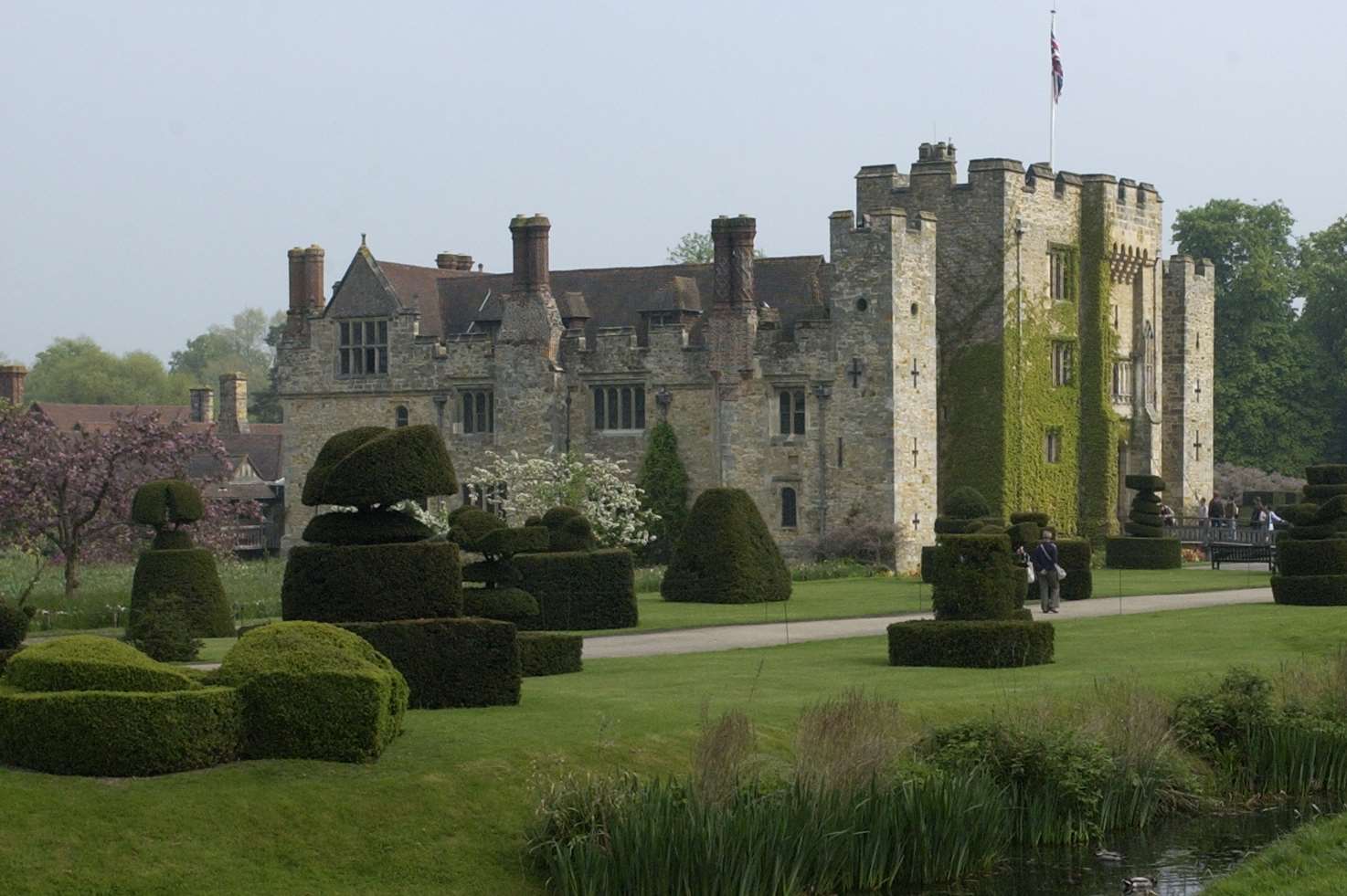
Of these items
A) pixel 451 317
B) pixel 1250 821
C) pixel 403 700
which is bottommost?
pixel 1250 821

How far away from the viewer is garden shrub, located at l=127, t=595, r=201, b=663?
29.0 meters

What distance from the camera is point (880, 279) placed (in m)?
55.6

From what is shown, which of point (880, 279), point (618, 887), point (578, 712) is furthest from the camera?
point (880, 279)

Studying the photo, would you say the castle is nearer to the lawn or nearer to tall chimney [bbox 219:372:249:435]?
tall chimney [bbox 219:372:249:435]

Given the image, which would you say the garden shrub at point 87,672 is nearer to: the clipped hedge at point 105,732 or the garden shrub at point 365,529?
the clipped hedge at point 105,732

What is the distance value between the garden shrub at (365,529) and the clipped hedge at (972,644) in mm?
8097

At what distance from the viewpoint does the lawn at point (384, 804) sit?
17750mm

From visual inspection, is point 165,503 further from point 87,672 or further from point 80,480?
point 87,672

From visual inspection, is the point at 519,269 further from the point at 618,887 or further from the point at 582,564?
the point at 618,887

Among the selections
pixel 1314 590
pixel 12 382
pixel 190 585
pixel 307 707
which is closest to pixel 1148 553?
pixel 1314 590

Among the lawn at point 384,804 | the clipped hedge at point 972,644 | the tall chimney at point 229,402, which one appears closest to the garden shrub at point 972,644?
the clipped hedge at point 972,644

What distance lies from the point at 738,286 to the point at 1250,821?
3500 cm

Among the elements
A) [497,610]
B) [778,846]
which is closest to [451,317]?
[497,610]

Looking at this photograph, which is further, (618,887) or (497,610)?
(497,610)
